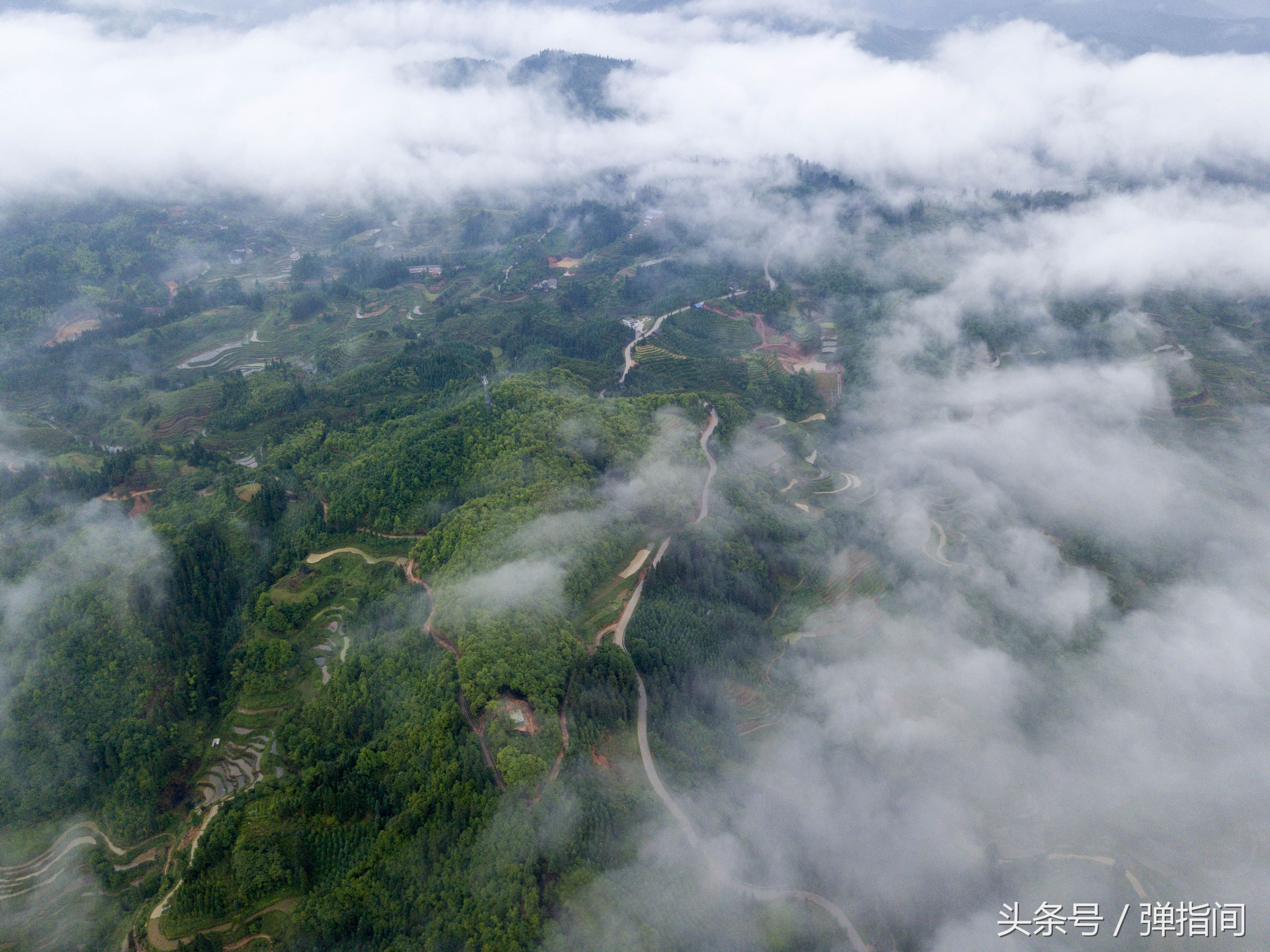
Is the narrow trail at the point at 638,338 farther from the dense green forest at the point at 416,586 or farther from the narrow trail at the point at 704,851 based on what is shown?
the narrow trail at the point at 704,851

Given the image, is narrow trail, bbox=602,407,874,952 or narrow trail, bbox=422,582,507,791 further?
narrow trail, bbox=422,582,507,791

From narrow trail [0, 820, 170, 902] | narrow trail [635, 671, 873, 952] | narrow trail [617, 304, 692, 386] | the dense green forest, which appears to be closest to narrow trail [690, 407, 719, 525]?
the dense green forest

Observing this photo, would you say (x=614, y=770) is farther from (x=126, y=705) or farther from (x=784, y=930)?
(x=126, y=705)

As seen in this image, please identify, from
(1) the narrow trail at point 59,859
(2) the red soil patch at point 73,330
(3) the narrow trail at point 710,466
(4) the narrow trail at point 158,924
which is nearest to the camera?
(4) the narrow trail at point 158,924

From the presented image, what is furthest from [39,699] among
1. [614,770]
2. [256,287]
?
[256,287]

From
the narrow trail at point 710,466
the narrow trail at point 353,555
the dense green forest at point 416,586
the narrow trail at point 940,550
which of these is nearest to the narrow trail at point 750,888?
the dense green forest at point 416,586

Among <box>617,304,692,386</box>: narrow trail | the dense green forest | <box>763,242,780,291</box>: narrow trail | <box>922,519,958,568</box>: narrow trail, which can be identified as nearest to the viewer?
the dense green forest

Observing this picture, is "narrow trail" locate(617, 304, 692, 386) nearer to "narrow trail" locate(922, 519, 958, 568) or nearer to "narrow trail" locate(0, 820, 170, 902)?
"narrow trail" locate(922, 519, 958, 568)

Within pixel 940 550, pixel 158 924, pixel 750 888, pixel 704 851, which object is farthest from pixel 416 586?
pixel 940 550

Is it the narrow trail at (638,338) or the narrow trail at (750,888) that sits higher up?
the narrow trail at (750,888)

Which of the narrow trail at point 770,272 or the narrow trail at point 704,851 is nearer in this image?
the narrow trail at point 704,851

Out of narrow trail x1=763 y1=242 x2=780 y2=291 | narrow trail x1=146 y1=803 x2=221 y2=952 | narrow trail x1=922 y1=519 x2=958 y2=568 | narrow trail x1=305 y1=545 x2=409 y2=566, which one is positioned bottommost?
narrow trail x1=922 y1=519 x2=958 y2=568
